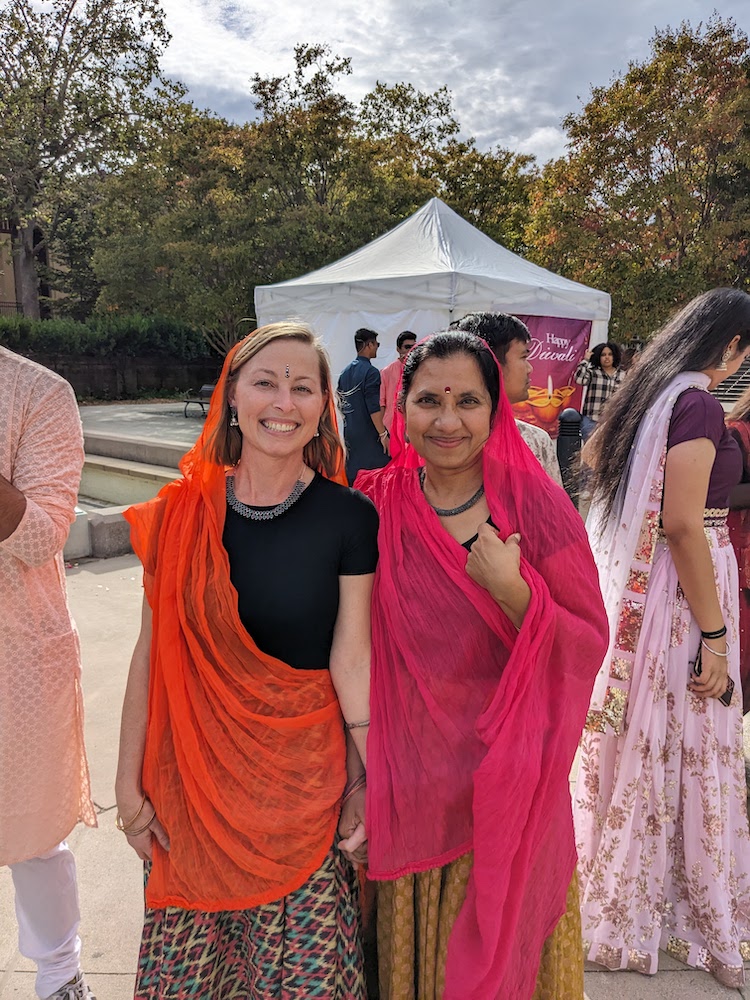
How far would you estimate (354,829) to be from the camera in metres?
1.36

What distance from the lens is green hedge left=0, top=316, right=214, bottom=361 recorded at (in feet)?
64.0

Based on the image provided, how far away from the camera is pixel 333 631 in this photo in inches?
53.8

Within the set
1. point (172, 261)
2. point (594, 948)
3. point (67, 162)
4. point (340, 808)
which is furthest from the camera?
point (67, 162)

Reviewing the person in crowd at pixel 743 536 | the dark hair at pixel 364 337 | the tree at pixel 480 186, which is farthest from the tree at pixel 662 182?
the person in crowd at pixel 743 536

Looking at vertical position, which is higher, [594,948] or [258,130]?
[258,130]

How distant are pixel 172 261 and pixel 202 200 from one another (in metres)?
1.66

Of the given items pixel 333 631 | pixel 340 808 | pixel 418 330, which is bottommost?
pixel 340 808

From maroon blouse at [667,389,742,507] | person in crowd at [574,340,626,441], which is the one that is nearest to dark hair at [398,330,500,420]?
maroon blouse at [667,389,742,507]

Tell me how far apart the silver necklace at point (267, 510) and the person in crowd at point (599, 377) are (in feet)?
20.7

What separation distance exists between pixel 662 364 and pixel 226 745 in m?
1.57

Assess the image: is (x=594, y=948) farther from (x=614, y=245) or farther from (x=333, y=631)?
(x=614, y=245)

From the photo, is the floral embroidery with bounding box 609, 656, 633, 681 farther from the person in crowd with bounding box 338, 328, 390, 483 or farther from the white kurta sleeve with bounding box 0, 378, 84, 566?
the person in crowd with bounding box 338, 328, 390, 483

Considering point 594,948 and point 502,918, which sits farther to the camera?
point 594,948

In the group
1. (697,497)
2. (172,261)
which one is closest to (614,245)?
(172,261)
